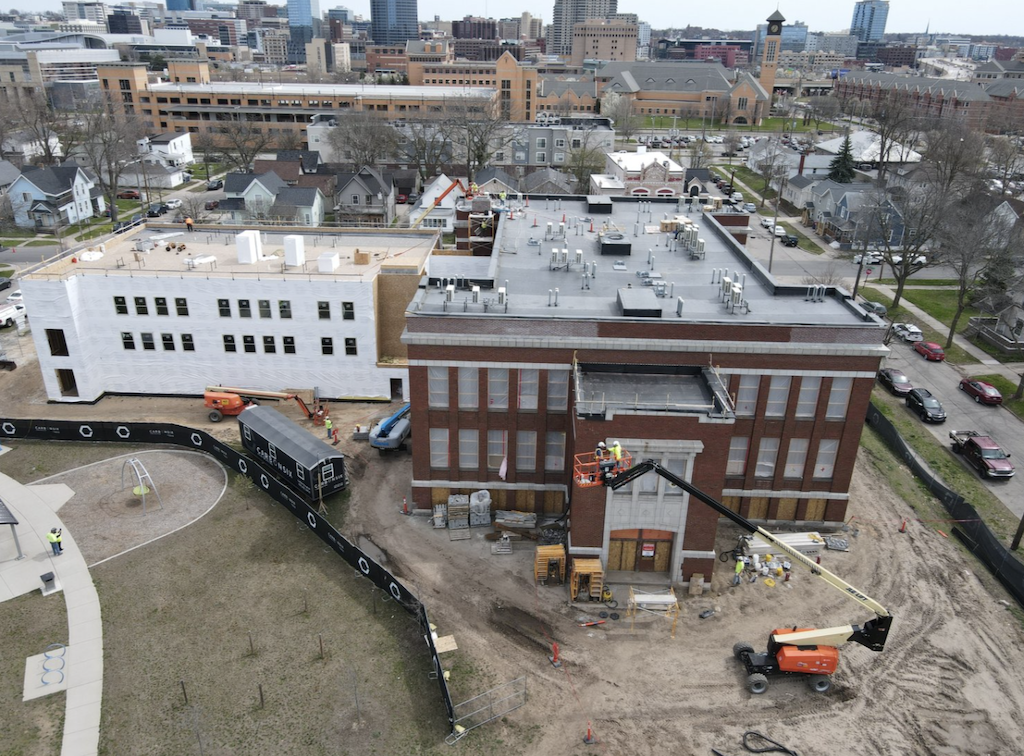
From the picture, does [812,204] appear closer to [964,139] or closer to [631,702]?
[964,139]

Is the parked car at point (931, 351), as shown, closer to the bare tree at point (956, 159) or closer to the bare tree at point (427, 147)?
the bare tree at point (956, 159)

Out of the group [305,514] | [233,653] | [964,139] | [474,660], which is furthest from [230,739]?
[964,139]

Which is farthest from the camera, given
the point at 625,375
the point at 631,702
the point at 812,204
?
the point at 812,204

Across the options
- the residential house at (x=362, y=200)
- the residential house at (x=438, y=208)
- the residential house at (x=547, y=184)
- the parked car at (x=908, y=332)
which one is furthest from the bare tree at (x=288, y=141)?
the parked car at (x=908, y=332)

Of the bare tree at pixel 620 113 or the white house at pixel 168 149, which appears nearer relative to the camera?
the white house at pixel 168 149

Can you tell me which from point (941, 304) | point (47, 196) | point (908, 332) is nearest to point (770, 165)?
point (941, 304)

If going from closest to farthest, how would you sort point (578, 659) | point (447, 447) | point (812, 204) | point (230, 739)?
point (230, 739) → point (578, 659) → point (447, 447) → point (812, 204)
